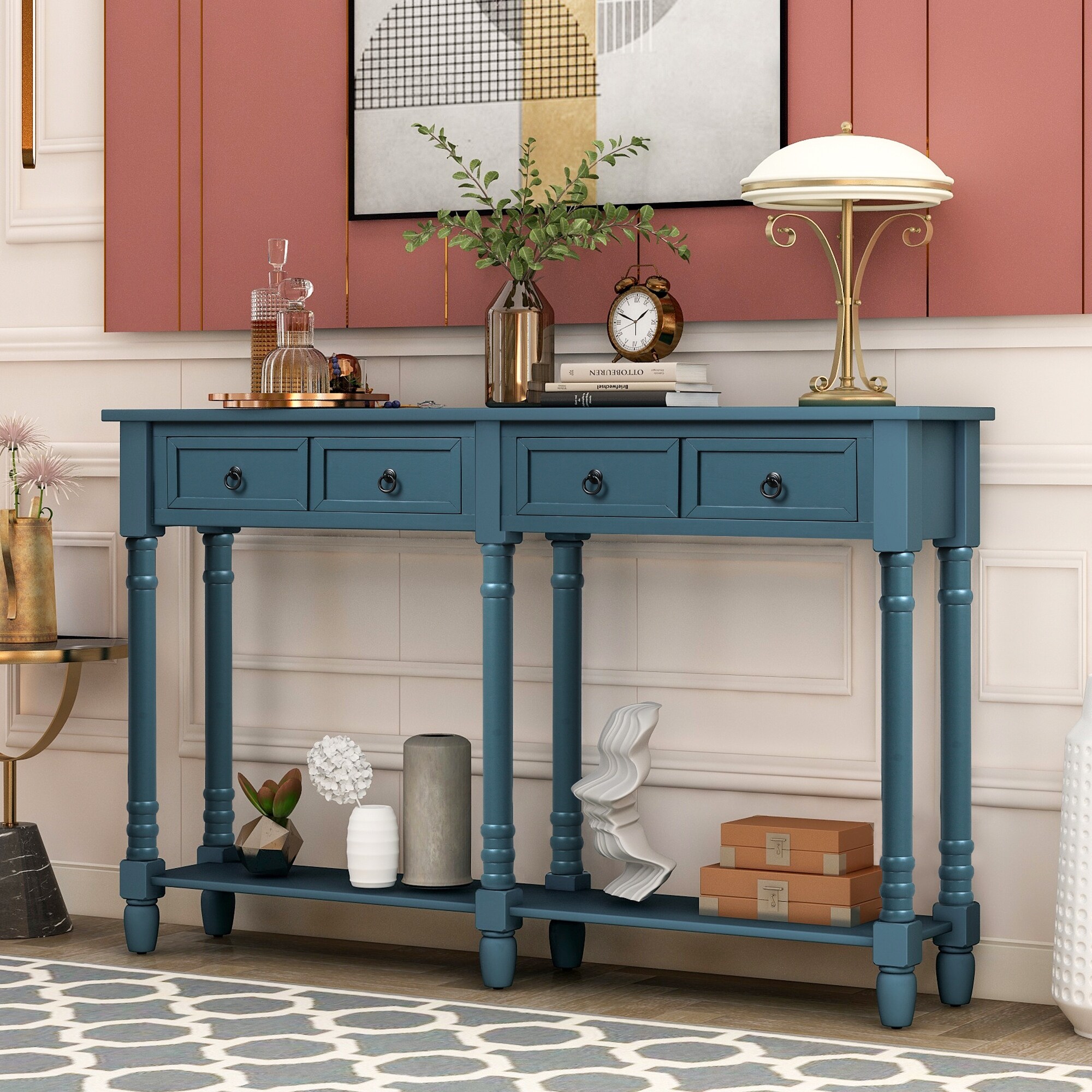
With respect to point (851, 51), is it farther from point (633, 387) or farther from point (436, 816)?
point (436, 816)

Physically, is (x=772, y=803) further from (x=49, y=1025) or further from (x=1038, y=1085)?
(x=49, y=1025)

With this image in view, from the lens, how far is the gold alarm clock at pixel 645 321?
326 cm

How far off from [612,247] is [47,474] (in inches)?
49.6

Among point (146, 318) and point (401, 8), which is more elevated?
point (401, 8)

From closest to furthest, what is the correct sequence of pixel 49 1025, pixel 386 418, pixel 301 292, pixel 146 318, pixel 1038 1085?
pixel 1038 1085 < pixel 49 1025 < pixel 386 418 < pixel 301 292 < pixel 146 318

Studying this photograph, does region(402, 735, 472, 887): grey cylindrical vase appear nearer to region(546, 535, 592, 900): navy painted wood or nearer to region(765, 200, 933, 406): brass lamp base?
region(546, 535, 592, 900): navy painted wood

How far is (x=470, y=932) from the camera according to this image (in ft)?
11.8

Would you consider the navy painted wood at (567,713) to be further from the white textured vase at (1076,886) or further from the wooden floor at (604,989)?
the white textured vase at (1076,886)

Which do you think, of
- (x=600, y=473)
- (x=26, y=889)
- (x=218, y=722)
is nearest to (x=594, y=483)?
(x=600, y=473)

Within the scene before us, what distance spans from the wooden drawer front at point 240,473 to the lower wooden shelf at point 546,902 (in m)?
0.70

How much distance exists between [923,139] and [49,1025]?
2.11m

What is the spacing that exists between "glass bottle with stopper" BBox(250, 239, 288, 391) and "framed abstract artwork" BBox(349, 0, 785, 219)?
0.22m

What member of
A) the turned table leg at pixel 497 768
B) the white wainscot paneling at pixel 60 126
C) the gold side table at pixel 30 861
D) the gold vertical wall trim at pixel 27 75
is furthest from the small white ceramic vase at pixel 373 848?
the gold vertical wall trim at pixel 27 75

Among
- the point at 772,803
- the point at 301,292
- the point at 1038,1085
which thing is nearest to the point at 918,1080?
the point at 1038,1085
